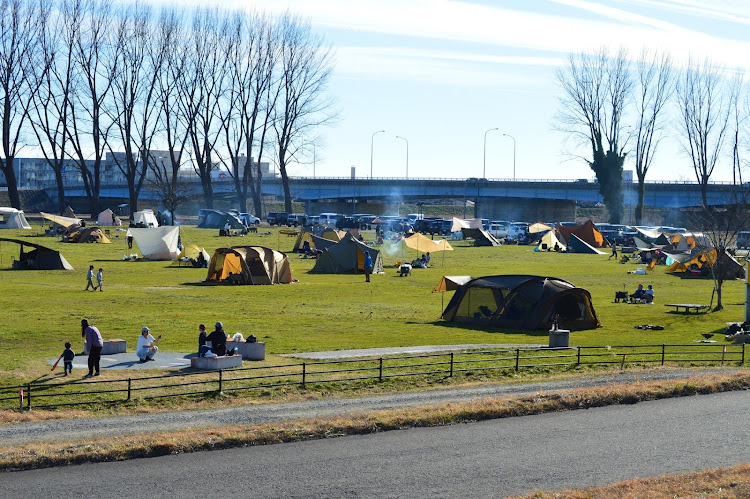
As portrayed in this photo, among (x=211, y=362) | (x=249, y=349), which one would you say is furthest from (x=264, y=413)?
(x=249, y=349)

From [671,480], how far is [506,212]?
12073 centimetres

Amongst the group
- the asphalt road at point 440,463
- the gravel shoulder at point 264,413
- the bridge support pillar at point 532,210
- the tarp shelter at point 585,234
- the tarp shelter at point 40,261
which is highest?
the bridge support pillar at point 532,210

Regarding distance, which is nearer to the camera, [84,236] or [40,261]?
[40,261]

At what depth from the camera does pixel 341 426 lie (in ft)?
60.3

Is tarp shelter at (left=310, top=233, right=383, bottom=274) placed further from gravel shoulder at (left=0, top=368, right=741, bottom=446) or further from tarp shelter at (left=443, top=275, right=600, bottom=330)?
gravel shoulder at (left=0, top=368, right=741, bottom=446)

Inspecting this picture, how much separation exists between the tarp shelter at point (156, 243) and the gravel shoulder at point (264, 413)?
38.4 meters

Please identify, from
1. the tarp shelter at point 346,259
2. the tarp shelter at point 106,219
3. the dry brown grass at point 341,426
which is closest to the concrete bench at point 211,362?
the dry brown grass at point 341,426

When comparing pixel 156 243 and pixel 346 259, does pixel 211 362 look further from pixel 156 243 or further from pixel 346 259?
pixel 156 243

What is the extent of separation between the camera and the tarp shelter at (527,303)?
3225 centimetres

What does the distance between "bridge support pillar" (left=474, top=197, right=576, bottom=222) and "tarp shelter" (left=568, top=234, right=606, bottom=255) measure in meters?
54.3

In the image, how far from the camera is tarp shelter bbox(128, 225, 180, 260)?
2276 inches

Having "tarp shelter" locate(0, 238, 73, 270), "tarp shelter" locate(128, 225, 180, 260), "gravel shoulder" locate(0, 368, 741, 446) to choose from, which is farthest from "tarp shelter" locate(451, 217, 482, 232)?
"gravel shoulder" locate(0, 368, 741, 446)

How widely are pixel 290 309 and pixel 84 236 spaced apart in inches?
1459

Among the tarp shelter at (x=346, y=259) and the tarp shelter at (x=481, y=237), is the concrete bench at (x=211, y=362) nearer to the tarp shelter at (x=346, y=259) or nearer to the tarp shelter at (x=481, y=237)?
the tarp shelter at (x=346, y=259)
